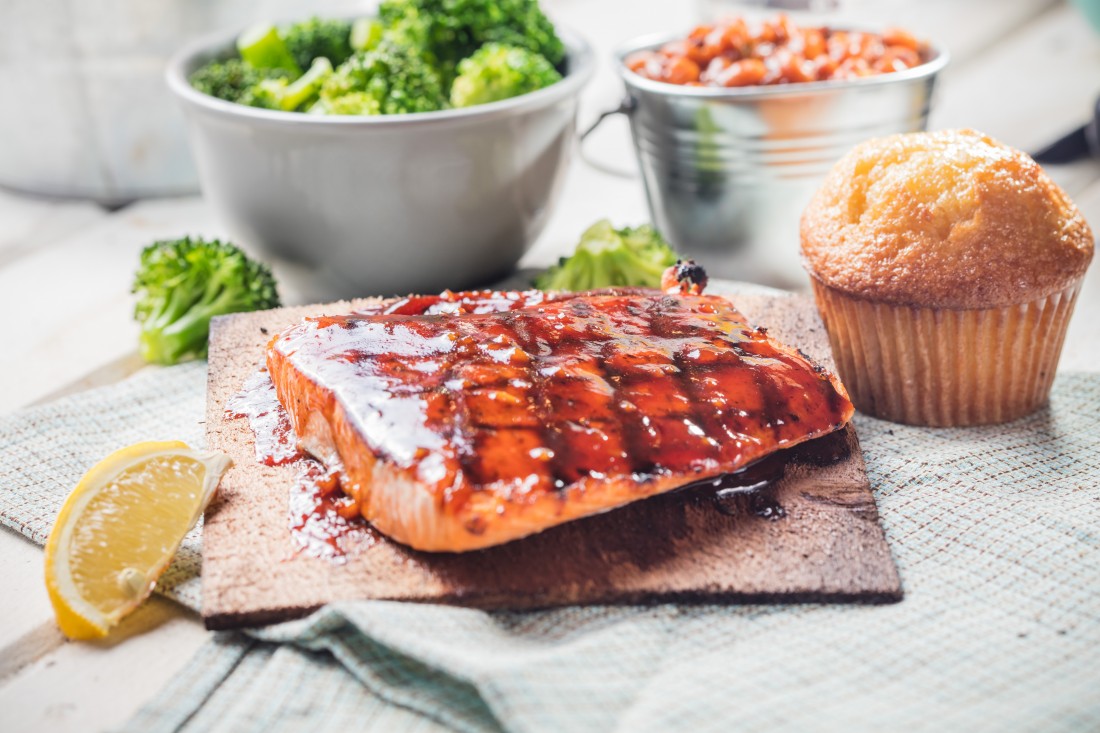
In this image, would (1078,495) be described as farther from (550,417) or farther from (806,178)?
(806,178)

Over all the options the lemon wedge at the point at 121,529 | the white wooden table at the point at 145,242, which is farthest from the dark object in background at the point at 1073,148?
the lemon wedge at the point at 121,529

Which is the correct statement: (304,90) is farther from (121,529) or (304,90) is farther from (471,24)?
(121,529)

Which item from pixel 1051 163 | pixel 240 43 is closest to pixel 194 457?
pixel 240 43

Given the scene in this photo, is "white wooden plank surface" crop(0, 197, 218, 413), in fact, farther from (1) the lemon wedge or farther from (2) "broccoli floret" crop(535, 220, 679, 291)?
(2) "broccoli floret" crop(535, 220, 679, 291)

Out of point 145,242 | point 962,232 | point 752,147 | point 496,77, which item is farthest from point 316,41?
point 962,232

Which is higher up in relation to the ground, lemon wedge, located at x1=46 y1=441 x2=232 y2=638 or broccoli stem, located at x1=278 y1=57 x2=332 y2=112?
broccoli stem, located at x1=278 y1=57 x2=332 y2=112

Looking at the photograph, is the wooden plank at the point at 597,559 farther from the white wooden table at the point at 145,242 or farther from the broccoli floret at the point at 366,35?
the broccoli floret at the point at 366,35

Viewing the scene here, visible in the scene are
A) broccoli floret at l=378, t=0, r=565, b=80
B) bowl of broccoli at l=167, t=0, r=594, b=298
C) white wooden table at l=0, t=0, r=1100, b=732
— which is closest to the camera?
white wooden table at l=0, t=0, r=1100, b=732

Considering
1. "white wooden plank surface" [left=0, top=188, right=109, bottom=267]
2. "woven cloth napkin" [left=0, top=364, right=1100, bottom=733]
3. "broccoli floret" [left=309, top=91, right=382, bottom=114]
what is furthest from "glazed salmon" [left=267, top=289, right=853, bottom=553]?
"white wooden plank surface" [left=0, top=188, right=109, bottom=267]

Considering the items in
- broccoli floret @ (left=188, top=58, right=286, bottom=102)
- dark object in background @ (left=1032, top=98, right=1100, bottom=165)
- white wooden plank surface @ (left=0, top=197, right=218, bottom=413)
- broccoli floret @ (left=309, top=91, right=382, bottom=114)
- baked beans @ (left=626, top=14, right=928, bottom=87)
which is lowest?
dark object in background @ (left=1032, top=98, right=1100, bottom=165)
